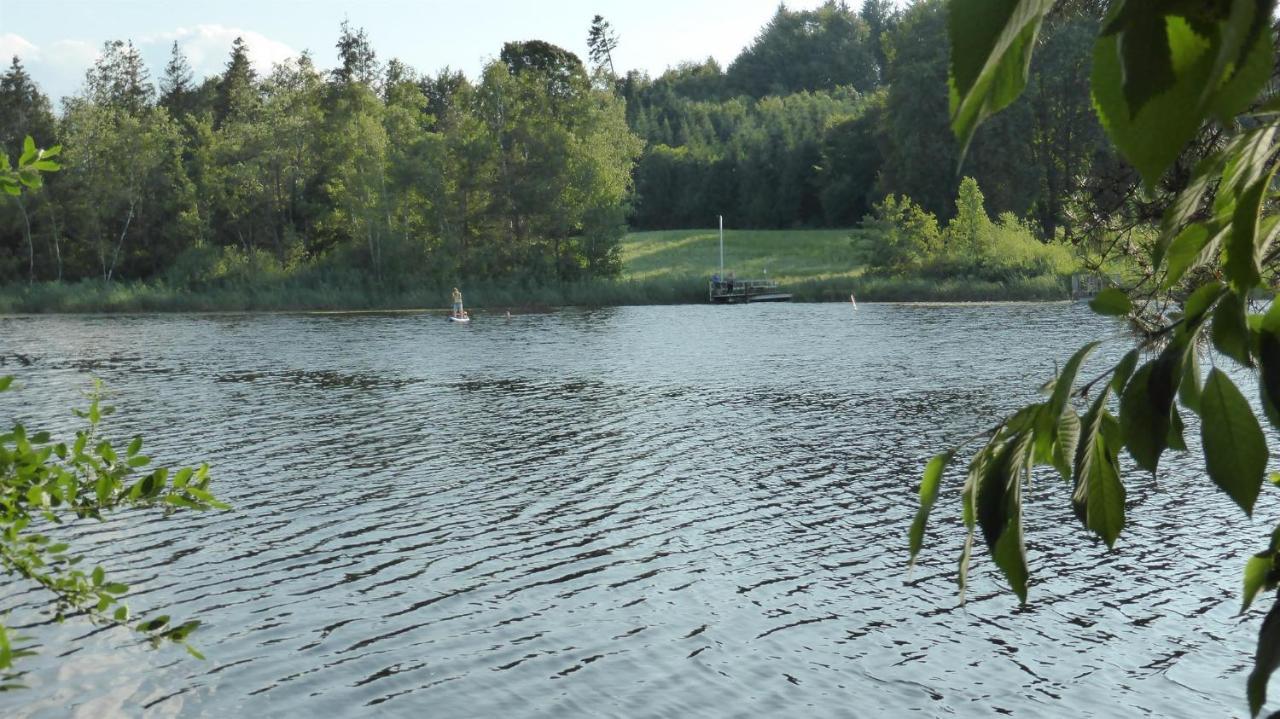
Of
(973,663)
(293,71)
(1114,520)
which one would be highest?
(293,71)

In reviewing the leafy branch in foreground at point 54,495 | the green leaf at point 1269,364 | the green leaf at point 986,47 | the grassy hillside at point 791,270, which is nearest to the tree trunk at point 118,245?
the grassy hillside at point 791,270

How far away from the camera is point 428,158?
211 feet

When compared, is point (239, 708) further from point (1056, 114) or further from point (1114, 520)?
point (1056, 114)

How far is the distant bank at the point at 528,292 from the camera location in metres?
53.5

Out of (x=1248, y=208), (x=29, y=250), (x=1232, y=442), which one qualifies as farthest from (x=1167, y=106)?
(x=29, y=250)

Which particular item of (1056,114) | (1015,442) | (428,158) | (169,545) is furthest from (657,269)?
(1015,442)

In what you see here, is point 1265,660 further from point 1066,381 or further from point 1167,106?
point 1167,106

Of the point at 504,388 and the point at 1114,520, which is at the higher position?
the point at 1114,520

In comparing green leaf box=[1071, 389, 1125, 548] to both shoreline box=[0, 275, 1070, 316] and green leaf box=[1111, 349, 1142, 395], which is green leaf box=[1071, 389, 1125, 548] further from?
shoreline box=[0, 275, 1070, 316]

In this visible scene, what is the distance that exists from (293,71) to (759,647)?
225 feet

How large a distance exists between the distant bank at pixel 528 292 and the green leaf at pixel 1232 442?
52.8 m

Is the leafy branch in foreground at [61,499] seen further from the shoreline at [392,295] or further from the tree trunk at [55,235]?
the tree trunk at [55,235]

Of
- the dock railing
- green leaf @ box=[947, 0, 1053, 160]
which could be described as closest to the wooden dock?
the dock railing

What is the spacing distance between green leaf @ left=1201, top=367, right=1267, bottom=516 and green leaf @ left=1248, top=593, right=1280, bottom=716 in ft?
0.37
